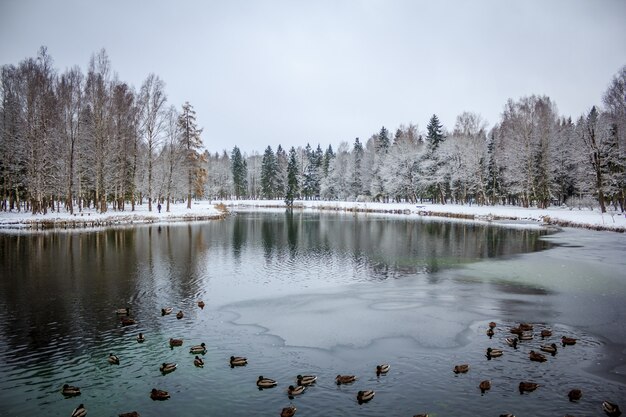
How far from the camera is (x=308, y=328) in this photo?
563 inches

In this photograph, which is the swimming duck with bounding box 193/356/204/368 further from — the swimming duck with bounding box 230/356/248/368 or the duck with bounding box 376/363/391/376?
the duck with bounding box 376/363/391/376

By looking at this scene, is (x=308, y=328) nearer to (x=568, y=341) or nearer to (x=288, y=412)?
(x=288, y=412)

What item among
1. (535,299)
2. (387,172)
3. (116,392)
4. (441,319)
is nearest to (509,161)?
(387,172)

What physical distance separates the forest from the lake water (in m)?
25.9

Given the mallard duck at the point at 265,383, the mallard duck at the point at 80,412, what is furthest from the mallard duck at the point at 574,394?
the mallard duck at the point at 80,412

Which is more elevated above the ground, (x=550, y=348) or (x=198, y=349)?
(x=198, y=349)

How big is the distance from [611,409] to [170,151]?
6489 centimetres

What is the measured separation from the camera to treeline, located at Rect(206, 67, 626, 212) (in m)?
53.9

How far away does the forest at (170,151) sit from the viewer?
49.1 metres

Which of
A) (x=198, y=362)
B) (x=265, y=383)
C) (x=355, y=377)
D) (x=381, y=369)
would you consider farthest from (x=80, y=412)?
(x=381, y=369)

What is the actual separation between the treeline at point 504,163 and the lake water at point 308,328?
31036mm

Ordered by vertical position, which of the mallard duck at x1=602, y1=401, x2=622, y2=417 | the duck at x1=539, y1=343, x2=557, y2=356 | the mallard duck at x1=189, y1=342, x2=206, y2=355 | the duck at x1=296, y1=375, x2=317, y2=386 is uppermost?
the mallard duck at x1=189, y1=342, x2=206, y2=355

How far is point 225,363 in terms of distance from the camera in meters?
11.3

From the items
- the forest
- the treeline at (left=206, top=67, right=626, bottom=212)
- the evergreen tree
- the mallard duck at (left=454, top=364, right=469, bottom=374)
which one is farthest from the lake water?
the evergreen tree
